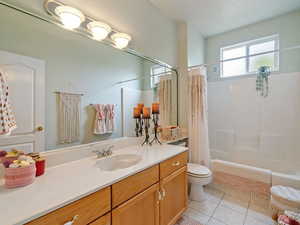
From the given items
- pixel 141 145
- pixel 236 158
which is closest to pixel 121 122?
pixel 141 145

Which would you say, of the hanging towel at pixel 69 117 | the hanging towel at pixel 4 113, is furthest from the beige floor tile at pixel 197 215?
the hanging towel at pixel 4 113

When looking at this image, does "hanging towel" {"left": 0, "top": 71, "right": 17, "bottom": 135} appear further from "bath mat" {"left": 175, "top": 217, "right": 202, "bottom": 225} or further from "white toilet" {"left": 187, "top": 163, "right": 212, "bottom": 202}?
"white toilet" {"left": 187, "top": 163, "right": 212, "bottom": 202}

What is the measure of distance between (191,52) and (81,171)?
2.44 metres

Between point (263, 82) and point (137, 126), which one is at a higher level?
point (263, 82)

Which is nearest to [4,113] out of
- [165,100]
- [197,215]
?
[165,100]

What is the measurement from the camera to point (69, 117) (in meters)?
1.22

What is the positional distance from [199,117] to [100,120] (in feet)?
5.04

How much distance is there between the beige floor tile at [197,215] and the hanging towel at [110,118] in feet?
4.46

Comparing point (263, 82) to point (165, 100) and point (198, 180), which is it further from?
point (198, 180)

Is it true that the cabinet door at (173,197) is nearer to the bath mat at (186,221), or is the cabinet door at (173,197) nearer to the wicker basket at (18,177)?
the bath mat at (186,221)

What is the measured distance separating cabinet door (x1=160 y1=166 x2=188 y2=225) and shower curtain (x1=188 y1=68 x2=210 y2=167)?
0.79 m

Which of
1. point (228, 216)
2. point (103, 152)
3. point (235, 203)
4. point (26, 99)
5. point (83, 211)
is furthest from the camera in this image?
point (235, 203)

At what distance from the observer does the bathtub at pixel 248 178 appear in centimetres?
174

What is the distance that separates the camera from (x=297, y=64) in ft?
7.37
